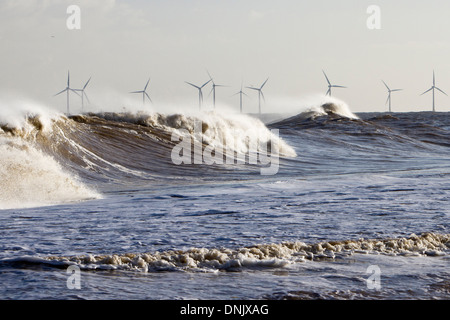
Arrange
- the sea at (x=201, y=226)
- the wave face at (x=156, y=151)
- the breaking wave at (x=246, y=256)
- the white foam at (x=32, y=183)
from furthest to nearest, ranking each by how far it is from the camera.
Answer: the wave face at (x=156, y=151), the white foam at (x=32, y=183), the breaking wave at (x=246, y=256), the sea at (x=201, y=226)

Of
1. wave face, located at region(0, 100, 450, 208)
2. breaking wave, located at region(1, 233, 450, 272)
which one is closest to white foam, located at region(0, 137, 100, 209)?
wave face, located at region(0, 100, 450, 208)

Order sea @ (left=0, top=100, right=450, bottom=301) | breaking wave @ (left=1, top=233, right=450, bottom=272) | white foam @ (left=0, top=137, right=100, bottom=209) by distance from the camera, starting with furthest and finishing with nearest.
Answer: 1. white foam @ (left=0, top=137, right=100, bottom=209)
2. breaking wave @ (left=1, top=233, right=450, bottom=272)
3. sea @ (left=0, top=100, right=450, bottom=301)

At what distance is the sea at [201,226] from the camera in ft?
19.9

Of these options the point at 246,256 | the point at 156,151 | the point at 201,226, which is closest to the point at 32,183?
the point at 201,226

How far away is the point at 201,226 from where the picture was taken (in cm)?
938

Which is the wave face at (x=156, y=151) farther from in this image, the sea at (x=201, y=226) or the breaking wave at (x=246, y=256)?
the breaking wave at (x=246, y=256)

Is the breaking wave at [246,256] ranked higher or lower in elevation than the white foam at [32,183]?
lower

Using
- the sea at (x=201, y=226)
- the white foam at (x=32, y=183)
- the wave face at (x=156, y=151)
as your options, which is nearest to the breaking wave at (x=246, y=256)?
the sea at (x=201, y=226)

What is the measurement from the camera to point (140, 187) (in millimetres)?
16922

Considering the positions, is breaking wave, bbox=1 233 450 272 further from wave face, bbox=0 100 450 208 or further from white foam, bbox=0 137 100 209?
wave face, bbox=0 100 450 208

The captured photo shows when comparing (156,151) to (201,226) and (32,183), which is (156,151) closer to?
(32,183)

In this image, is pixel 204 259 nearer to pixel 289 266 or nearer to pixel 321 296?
pixel 289 266

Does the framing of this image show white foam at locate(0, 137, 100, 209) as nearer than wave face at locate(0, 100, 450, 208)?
Yes

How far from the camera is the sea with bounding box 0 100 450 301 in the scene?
19.9 feet
